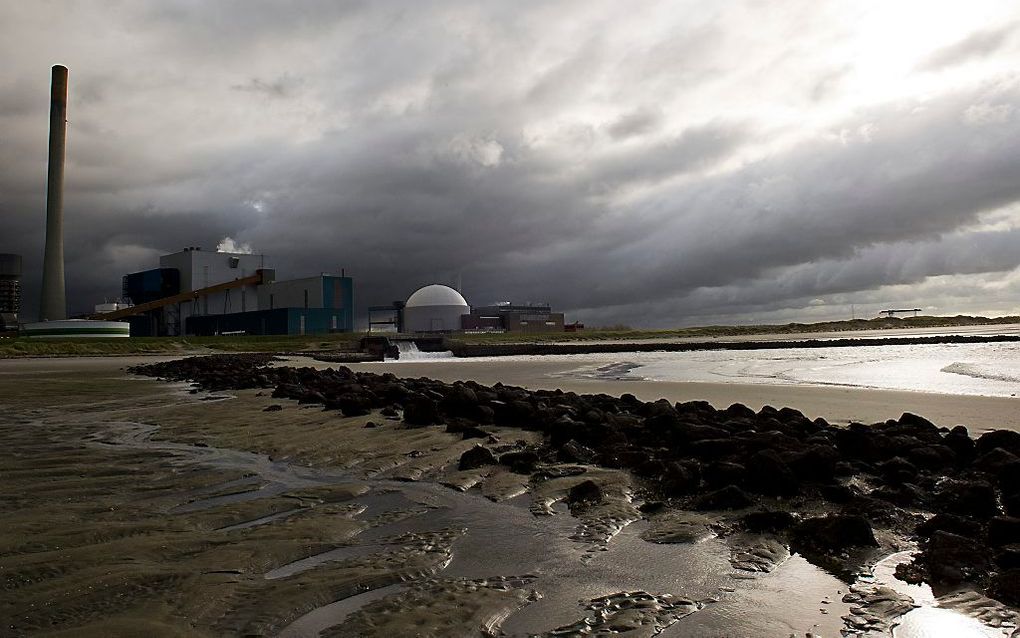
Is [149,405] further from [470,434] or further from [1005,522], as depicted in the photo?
[1005,522]

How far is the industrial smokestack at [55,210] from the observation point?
6875 cm

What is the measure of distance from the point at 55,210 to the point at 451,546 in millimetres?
82976

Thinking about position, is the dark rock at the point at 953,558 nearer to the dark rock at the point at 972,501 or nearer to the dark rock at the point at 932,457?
the dark rock at the point at 972,501

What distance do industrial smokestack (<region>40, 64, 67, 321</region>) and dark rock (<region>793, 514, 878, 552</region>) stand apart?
83.5 meters

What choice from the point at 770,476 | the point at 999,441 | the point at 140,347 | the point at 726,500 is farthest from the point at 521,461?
the point at 140,347

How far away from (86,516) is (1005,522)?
6.48 m

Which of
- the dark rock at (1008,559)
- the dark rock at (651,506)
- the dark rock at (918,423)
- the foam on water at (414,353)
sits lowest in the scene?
the foam on water at (414,353)

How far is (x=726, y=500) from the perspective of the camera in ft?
17.1

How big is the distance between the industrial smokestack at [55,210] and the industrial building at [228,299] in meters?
15.5

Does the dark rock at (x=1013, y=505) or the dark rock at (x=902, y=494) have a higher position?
the dark rock at (x=1013, y=505)

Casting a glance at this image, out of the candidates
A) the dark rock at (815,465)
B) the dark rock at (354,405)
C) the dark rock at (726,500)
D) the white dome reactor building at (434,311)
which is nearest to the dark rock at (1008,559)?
the dark rock at (726,500)

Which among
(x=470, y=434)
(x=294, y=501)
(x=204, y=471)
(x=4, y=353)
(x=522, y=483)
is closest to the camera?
(x=294, y=501)

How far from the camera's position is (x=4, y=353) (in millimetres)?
49062

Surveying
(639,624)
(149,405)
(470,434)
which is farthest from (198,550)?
(149,405)
